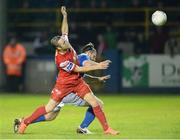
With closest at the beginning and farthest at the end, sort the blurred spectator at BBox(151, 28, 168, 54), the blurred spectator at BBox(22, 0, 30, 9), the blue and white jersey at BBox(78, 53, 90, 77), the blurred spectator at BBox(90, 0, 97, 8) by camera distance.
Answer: the blue and white jersey at BBox(78, 53, 90, 77), the blurred spectator at BBox(151, 28, 168, 54), the blurred spectator at BBox(90, 0, 97, 8), the blurred spectator at BBox(22, 0, 30, 9)

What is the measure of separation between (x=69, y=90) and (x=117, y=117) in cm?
465

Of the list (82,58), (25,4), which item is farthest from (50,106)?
(25,4)

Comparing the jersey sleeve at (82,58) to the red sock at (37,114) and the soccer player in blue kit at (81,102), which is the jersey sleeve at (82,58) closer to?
the soccer player in blue kit at (81,102)

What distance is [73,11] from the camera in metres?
32.6

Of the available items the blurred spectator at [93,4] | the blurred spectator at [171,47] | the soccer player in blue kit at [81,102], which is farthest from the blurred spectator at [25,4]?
the soccer player in blue kit at [81,102]

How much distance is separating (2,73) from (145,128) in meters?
15.0

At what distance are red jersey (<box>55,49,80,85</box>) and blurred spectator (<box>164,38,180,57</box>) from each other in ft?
48.1

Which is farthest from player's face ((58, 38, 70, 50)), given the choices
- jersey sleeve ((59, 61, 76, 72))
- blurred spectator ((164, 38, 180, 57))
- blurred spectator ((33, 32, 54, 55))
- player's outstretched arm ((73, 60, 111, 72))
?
blurred spectator ((33, 32, 54, 55))

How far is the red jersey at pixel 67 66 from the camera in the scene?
1485cm

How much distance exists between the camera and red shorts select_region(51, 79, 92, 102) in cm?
1510

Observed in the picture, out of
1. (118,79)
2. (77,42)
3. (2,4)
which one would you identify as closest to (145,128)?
(118,79)

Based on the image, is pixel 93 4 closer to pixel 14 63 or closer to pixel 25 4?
pixel 25 4

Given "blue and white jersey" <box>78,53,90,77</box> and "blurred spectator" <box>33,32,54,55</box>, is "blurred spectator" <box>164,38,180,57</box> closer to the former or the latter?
"blurred spectator" <box>33,32,54,55</box>

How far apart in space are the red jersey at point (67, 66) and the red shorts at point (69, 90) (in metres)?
0.08
